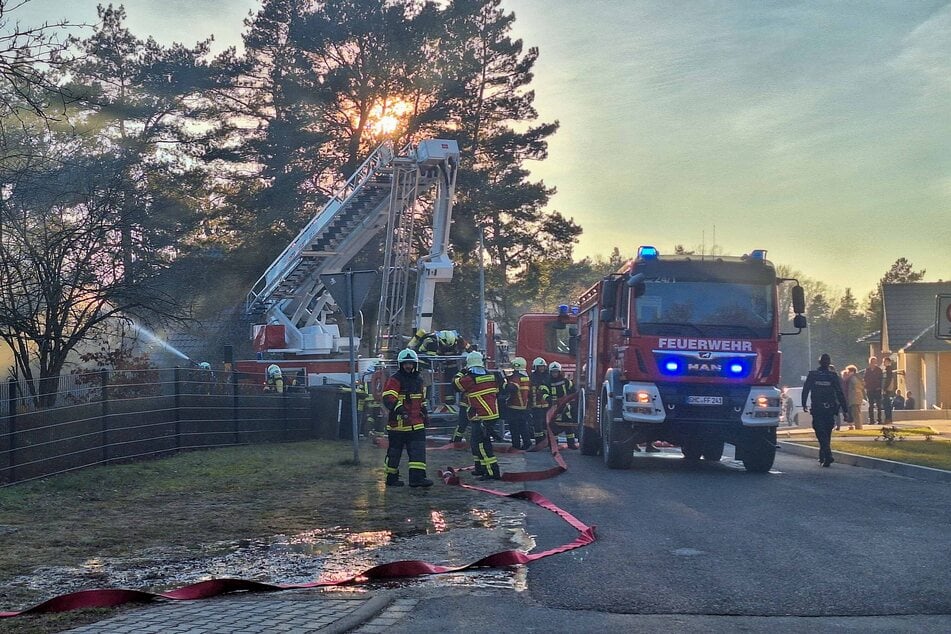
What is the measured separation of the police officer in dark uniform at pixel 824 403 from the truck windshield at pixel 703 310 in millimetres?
2331

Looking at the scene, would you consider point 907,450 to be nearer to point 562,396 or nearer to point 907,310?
point 562,396

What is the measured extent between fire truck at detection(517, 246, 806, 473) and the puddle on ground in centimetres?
559

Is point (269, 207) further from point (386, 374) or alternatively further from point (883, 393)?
point (883, 393)

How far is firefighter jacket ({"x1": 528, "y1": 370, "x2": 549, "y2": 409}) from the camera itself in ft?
65.3

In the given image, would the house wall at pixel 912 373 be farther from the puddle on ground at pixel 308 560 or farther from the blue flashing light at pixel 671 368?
the puddle on ground at pixel 308 560

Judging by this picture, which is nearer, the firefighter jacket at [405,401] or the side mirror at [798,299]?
the firefighter jacket at [405,401]

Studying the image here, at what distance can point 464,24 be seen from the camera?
124 ft

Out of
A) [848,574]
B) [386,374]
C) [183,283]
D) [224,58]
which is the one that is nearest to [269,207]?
[224,58]

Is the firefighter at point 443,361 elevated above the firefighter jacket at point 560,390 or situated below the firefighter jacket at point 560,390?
above

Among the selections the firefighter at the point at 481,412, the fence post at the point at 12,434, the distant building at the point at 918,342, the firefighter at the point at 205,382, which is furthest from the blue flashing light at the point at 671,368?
the distant building at the point at 918,342

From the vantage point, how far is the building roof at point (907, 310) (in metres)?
49.8

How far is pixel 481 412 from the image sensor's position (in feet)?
45.9

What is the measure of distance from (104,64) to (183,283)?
10.9 meters

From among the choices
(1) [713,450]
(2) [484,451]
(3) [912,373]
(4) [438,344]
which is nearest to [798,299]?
(1) [713,450]
